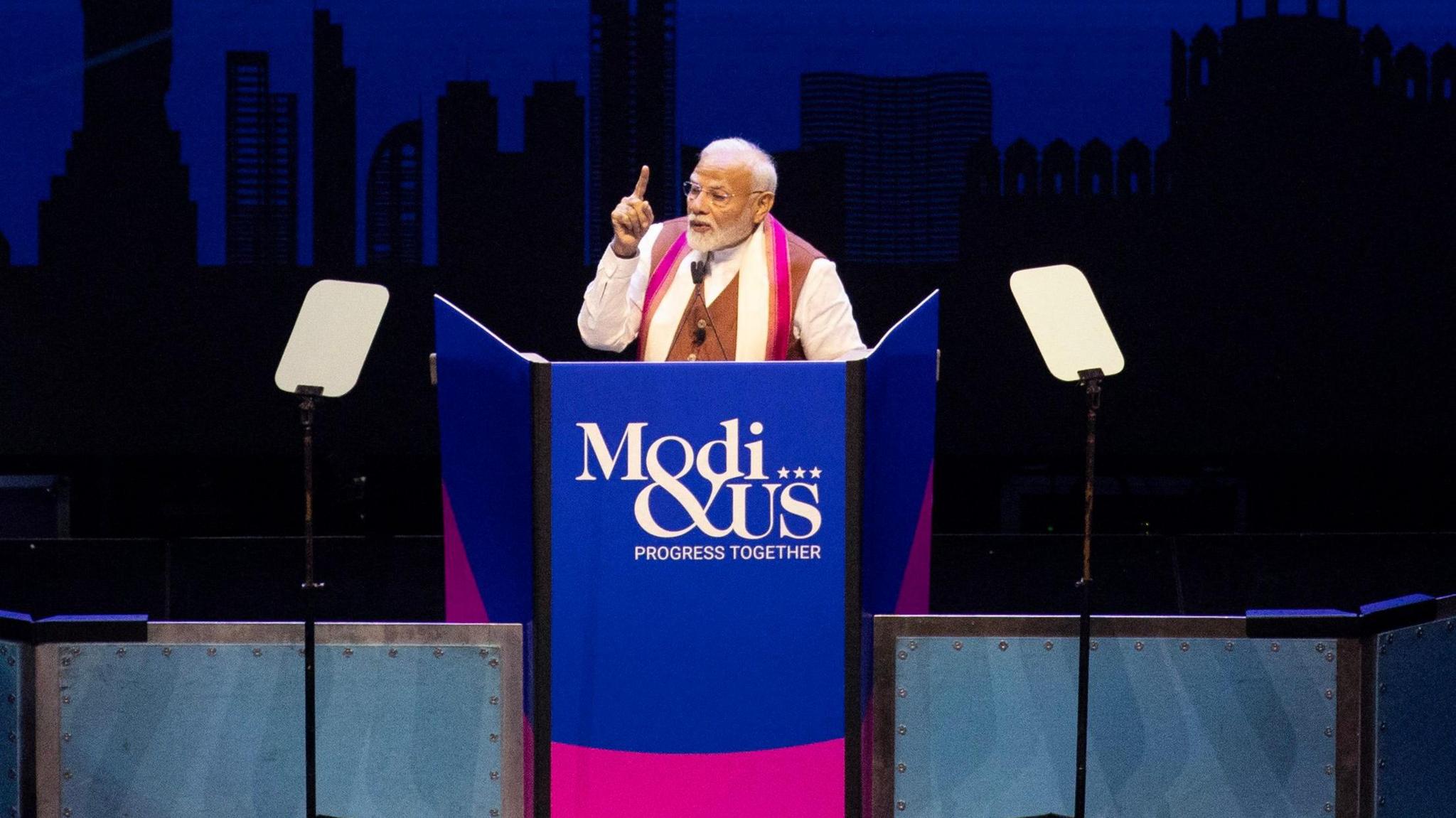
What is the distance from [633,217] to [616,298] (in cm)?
21

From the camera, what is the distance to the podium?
5.98 ft

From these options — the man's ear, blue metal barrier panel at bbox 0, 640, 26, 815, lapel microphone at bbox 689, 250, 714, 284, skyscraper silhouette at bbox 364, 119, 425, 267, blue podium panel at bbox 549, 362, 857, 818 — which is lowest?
blue metal barrier panel at bbox 0, 640, 26, 815

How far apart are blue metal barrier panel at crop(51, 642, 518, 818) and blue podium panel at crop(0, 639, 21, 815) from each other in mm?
52

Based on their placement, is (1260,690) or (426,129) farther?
(426,129)

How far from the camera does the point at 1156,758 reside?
1.88 metres

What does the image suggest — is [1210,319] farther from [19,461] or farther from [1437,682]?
[19,461]

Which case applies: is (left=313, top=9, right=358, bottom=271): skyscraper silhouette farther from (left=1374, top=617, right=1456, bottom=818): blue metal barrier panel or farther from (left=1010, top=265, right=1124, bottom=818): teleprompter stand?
(left=1374, top=617, right=1456, bottom=818): blue metal barrier panel

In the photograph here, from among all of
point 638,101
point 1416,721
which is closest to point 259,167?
point 638,101

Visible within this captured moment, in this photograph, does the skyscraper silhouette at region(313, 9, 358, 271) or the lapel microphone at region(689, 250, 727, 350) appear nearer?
the lapel microphone at region(689, 250, 727, 350)

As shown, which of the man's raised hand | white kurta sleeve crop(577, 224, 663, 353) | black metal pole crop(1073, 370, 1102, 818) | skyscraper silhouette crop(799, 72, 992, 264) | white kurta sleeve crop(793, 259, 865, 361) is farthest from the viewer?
skyscraper silhouette crop(799, 72, 992, 264)

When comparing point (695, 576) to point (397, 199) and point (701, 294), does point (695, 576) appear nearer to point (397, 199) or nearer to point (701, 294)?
point (701, 294)

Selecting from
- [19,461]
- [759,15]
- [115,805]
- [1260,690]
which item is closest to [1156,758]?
[1260,690]

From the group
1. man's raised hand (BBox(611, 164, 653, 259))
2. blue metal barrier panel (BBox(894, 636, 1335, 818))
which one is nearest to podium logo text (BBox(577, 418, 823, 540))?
blue metal barrier panel (BBox(894, 636, 1335, 818))

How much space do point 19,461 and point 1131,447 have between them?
3.70 m
